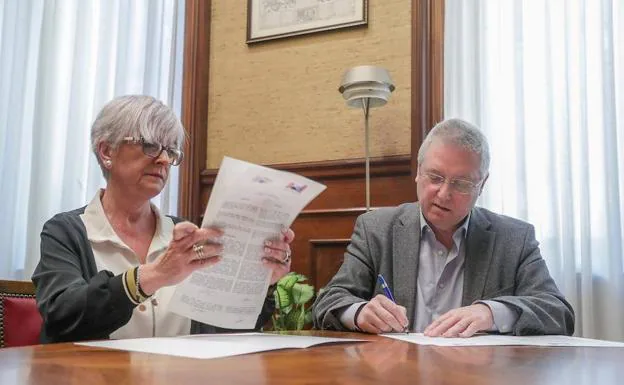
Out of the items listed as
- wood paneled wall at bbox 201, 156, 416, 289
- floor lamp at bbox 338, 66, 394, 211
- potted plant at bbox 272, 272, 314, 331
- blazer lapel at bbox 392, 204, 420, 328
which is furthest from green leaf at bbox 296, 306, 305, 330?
blazer lapel at bbox 392, 204, 420, 328

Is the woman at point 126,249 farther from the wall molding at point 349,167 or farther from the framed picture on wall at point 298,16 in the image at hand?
the framed picture on wall at point 298,16

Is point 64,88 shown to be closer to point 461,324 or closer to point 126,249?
point 126,249

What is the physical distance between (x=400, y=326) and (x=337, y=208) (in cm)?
166

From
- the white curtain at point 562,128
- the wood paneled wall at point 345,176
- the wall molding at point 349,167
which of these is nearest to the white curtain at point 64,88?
the wood paneled wall at point 345,176

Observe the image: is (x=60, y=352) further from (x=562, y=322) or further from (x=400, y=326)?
(x=562, y=322)

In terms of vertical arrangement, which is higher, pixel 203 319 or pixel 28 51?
pixel 28 51

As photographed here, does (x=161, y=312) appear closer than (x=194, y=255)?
No

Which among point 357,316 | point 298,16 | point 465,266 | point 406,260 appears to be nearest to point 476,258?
point 465,266

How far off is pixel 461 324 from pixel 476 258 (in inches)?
18.2

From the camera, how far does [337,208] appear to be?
321cm

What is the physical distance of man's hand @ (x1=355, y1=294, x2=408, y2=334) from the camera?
5.13 ft

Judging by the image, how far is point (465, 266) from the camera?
76.2 inches

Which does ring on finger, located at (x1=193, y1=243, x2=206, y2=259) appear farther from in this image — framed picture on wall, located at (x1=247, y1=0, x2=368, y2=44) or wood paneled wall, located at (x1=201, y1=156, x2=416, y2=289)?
framed picture on wall, located at (x1=247, y1=0, x2=368, y2=44)

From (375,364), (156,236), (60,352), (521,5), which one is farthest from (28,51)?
(375,364)
